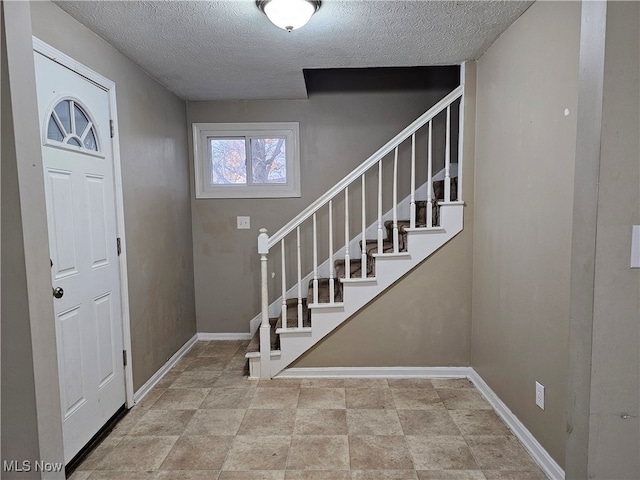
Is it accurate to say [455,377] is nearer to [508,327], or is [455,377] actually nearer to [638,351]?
[508,327]

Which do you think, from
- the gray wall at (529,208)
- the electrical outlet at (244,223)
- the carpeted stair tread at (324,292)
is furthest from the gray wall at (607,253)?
the electrical outlet at (244,223)

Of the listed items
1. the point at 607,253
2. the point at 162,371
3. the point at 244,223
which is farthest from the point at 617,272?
the point at 244,223

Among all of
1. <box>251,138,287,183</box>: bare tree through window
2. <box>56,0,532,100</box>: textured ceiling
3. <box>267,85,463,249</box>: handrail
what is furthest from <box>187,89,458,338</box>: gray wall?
<box>267,85,463,249</box>: handrail

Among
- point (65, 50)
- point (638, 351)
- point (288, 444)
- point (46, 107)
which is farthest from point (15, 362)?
point (638, 351)

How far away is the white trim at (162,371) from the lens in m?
2.53

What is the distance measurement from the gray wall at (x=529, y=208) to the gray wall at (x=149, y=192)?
2.39 meters

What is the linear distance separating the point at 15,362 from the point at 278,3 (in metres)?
1.80

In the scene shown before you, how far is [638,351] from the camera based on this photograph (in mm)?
961

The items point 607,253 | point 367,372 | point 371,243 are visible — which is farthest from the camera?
point 371,243

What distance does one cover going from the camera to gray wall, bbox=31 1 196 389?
207cm

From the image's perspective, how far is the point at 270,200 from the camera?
362cm

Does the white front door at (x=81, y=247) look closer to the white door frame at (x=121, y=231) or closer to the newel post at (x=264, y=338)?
the white door frame at (x=121, y=231)

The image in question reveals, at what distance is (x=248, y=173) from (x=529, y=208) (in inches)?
101

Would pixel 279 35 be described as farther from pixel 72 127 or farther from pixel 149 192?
pixel 149 192
